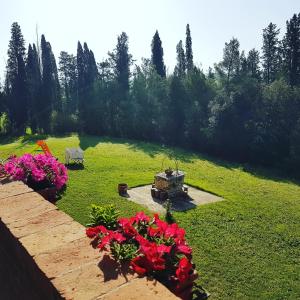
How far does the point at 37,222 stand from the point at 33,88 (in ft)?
134

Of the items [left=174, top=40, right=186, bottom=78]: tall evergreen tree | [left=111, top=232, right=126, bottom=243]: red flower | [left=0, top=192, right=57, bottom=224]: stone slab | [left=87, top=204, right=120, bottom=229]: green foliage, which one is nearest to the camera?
[left=111, top=232, right=126, bottom=243]: red flower

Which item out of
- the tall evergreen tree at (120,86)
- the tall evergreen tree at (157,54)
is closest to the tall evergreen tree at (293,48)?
the tall evergreen tree at (157,54)

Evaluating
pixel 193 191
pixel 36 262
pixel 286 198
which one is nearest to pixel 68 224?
pixel 36 262

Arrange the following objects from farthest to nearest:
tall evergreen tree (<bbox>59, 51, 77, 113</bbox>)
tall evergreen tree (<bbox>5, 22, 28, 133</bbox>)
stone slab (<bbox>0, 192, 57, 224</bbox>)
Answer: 1. tall evergreen tree (<bbox>59, 51, 77, 113</bbox>)
2. tall evergreen tree (<bbox>5, 22, 28, 133</bbox>)
3. stone slab (<bbox>0, 192, 57, 224</bbox>)

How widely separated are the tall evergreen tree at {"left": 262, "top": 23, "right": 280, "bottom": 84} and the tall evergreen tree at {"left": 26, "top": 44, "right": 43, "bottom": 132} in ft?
89.7

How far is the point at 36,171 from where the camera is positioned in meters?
5.82

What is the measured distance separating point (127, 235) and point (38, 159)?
155 inches

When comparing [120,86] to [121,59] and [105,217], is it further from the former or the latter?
[105,217]

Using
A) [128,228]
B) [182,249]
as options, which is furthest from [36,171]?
[182,249]

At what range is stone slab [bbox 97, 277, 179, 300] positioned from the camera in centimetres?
192

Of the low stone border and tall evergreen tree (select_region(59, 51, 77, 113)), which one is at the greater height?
tall evergreen tree (select_region(59, 51, 77, 113))

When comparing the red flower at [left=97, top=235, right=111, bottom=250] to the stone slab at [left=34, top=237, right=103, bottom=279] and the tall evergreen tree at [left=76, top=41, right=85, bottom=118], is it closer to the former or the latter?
the stone slab at [left=34, top=237, right=103, bottom=279]

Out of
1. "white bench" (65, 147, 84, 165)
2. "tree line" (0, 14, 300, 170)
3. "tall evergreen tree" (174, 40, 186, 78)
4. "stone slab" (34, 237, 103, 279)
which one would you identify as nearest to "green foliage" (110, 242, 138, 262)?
"stone slab" (34, 237, 103, 279)

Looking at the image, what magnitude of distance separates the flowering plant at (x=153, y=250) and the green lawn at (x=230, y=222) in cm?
445
